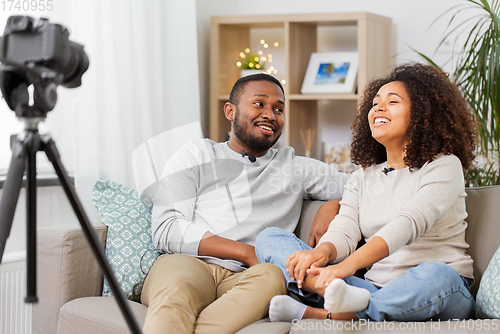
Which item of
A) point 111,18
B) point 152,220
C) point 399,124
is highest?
point 111,18

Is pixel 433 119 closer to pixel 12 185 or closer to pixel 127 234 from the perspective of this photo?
pixel 127 234

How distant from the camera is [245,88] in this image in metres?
1.91

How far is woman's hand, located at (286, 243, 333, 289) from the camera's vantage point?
1.33m

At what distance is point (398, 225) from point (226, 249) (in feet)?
1.85

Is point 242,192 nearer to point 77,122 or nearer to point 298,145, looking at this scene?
point 77,122

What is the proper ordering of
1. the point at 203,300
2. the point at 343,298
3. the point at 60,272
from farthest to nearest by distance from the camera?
the point at 60,272 → the point at 203,300 → the point at 343,298

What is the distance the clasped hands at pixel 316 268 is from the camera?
1258mm

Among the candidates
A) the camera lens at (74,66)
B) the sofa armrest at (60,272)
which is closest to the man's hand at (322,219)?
the sofa armrest at (60,272)

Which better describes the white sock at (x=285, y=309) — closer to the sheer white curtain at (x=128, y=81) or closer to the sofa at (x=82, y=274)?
the sofa at (x=82, y=274)

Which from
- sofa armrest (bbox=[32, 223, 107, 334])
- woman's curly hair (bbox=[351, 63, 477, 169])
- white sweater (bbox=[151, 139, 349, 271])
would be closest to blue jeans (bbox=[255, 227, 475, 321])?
woman's curly hair (bbox=[351, 63, 477, 169])

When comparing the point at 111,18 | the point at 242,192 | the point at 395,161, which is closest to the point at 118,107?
the point at 111,18

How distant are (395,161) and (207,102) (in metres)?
1.81

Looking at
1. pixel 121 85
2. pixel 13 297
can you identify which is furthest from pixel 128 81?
pixel 13 297

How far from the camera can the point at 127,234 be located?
1.69 meters
